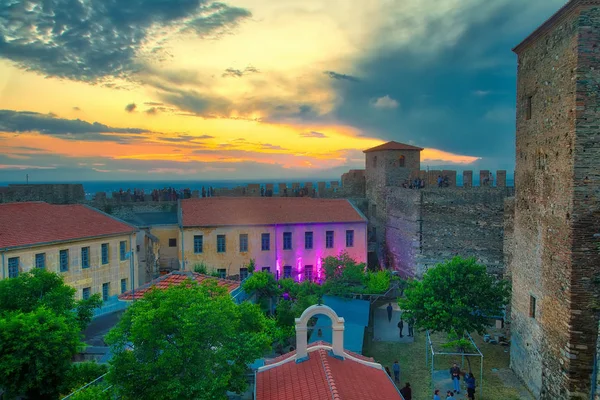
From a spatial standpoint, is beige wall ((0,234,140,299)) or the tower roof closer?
the tower roof

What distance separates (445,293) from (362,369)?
→ 23.0 ft

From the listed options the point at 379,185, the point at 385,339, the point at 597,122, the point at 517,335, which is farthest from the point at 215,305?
the point at 379,185

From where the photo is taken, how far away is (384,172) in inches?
1264

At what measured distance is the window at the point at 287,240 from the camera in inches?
1158

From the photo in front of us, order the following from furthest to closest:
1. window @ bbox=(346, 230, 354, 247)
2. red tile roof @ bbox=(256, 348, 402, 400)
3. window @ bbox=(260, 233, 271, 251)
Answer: window @ bbox=(346, 230, 354, 247), window @ bbox=(260, 233, 271, 251), red tile roof @ bbox=(256, 348, 402, 400)

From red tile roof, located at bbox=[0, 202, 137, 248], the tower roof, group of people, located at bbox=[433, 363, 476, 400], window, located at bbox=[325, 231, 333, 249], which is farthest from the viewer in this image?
window, located at bbox=[325, 231, 333, 249]

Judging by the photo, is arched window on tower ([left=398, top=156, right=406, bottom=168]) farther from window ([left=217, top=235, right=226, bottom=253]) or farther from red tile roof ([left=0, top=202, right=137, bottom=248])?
red tile roof ([left=0, top=202, right=137, bottom=248])

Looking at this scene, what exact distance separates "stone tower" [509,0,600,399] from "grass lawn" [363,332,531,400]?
101 cm

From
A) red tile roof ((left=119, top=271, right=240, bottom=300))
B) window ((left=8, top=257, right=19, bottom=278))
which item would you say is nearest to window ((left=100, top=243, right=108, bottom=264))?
window ((left=8, top=257, right=19, bottom=278))

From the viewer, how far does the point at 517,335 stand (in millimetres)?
16469

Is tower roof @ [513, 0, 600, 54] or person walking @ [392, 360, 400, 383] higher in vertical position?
tower roof @ [513, 0, 600, 54]

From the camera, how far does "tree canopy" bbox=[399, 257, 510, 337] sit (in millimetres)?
17078

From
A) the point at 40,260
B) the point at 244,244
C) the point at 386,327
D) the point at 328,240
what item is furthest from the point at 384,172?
the point at 40,260

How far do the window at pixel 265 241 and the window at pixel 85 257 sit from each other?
10033mm
